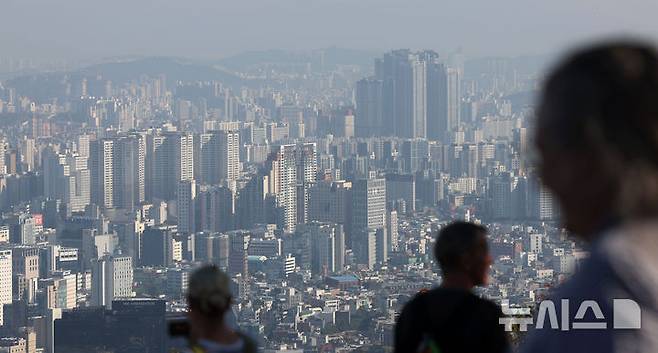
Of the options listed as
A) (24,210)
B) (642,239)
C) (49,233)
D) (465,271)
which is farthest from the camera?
(24,210)

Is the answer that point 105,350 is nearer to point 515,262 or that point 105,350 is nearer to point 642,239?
point 515,262

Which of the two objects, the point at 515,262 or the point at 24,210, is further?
the point at 24,210

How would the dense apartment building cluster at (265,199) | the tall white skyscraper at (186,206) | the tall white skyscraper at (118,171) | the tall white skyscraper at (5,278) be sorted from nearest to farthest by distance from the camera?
the dense apartment building cluster at (265,199), the tall white skyscraper at (5,278), the tall white skyscraper at (186,206), the tall white skyscraper at (118,171)

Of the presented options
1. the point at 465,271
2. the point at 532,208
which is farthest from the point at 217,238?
the point at 465,271

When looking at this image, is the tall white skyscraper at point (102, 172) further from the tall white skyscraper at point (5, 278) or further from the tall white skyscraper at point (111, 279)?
the tall white skyscraper at point (5, 278)

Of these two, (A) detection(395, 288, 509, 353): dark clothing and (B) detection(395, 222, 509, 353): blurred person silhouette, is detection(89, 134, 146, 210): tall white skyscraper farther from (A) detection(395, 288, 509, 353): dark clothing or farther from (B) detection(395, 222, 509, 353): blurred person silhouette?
(A) detection(395, 288, 509, 353): dark clothing

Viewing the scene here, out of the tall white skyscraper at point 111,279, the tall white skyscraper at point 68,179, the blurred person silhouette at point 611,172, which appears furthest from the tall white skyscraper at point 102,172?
the blurred person silhouette at point 611,172
